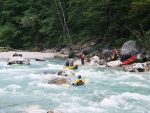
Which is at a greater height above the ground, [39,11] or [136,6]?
[39,11]

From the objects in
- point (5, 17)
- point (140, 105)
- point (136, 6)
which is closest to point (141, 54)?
point (136, 6)

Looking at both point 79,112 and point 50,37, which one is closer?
point 79,112

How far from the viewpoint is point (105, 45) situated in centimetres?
3203

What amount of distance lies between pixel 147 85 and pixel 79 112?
6.30m

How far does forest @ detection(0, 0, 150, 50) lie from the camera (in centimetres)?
2877

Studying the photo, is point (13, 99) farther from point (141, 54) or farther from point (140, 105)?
point (141, 54)

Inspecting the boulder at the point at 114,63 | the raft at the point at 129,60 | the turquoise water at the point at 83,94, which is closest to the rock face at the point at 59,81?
the turquoise water at the point at 83,94

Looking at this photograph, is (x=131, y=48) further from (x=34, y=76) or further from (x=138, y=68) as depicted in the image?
(x=34, y=76)

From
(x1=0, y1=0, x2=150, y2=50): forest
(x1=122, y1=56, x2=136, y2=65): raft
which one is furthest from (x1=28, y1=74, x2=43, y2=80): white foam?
(x1=0, y1=0, x2=150, y2=50): forest

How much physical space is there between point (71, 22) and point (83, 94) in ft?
80.4

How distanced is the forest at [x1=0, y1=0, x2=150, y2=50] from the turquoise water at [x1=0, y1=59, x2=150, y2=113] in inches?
291

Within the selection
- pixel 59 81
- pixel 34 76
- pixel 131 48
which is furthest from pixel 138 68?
pixel 34 76

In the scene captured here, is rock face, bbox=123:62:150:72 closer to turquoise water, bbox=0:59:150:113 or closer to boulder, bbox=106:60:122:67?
Answer: turquoise water, bbox=0:59:150:113

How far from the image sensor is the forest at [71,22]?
28766 mm
